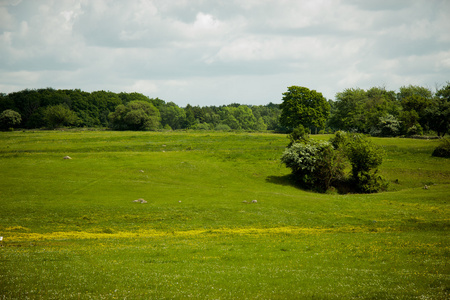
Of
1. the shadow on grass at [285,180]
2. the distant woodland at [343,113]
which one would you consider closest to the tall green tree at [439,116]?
the distant woodland at [343,113]

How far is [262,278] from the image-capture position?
1628 cm

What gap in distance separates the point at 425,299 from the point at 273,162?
62.2m

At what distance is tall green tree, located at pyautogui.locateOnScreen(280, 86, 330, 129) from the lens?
123 metres

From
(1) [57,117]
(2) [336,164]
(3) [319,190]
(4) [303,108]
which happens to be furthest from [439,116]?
(1) [57,117]

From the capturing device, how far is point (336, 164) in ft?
193

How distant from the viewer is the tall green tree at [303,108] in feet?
404

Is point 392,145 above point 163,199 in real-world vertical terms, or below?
above

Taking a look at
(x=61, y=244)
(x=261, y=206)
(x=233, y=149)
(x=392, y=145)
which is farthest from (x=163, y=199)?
(x=392, y=145)

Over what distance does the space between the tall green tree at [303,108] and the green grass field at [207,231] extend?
4886cm

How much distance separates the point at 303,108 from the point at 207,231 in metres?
101

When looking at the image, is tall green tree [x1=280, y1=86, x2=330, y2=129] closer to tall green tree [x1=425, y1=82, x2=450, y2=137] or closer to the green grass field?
tall green tree [x1=425, y1=82, x2=450, y2=137]

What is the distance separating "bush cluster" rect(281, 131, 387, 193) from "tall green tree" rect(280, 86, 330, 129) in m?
62.4

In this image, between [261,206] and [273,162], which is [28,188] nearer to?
[261,206]

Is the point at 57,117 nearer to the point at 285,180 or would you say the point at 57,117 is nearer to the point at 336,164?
the point at 285,180
